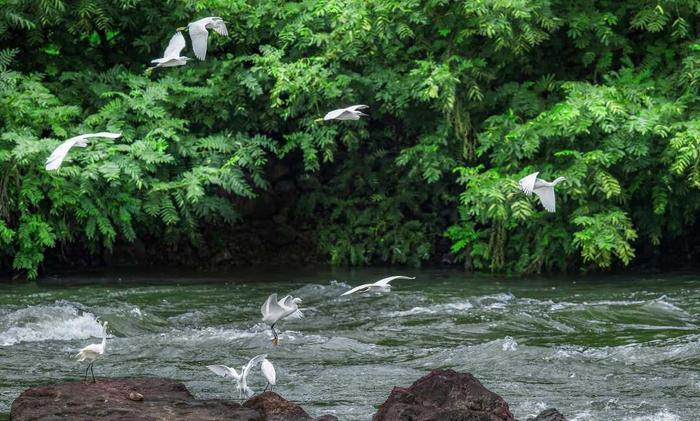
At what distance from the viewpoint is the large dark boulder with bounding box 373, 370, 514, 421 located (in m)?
5.54

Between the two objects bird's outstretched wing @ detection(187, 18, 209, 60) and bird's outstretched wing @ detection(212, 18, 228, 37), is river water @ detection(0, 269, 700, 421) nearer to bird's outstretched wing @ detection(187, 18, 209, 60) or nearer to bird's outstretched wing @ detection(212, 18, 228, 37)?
bird's outstretched wing @ detection(187, 18, 209, 60)

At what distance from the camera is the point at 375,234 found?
13.5 m

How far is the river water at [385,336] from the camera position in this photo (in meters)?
7.10

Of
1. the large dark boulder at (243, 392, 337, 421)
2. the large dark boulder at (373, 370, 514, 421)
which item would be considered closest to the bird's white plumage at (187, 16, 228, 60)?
the large dark boulder at (243, 392, 337, 421)

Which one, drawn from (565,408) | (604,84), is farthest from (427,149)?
(565,408)

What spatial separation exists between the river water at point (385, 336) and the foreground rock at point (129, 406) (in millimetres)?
756

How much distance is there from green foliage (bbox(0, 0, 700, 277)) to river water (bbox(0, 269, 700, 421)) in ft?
2.32

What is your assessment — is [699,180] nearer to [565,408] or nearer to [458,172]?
[458,172]

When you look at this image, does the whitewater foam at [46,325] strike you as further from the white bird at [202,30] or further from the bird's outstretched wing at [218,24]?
the bird's outstretched wing at [218,24]

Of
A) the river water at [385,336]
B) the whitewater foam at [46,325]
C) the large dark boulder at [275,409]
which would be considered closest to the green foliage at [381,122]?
the river water at [385,336]

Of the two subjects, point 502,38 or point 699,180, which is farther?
point 502,38

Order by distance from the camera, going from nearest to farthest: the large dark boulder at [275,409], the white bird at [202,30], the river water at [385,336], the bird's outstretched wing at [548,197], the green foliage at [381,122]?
the large dark boulder at [275,409] → the river water at [385,336] → the bird's outstretched wing at [548,197] → the white bird at [202,30] → the green foliage at [381,122]

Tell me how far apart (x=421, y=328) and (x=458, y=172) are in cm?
395

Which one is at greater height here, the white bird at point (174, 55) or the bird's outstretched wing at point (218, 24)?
the bird's outstretched wing at point (218, 24)
